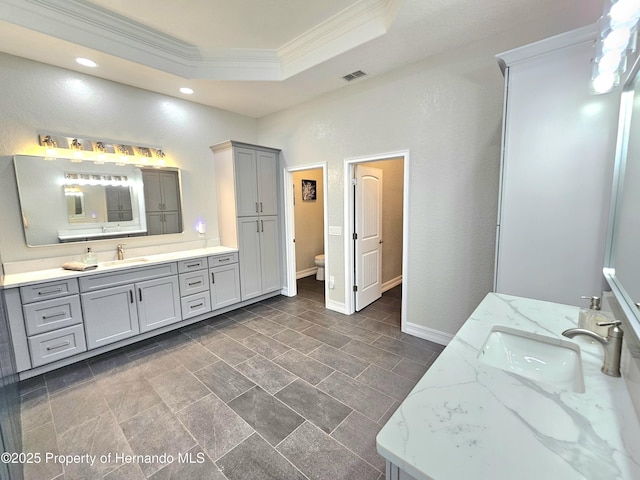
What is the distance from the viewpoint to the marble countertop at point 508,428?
24.4 inches

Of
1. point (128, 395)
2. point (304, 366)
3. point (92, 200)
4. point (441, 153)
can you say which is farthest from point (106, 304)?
point (441, 153)

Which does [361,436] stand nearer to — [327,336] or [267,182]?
[327,336]

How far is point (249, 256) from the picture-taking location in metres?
4.01

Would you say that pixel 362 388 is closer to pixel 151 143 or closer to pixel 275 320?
pixel 275 320

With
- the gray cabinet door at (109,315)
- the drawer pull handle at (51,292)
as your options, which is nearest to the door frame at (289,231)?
the gray cabinet door at (109,315)

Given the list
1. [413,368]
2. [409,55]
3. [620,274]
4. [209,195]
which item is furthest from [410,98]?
[209,195]

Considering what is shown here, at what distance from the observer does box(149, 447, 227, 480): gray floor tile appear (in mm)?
1546

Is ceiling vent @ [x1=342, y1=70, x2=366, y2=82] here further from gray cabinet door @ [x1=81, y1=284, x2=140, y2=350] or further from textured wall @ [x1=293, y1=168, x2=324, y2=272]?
gray cabinet door @ [x1=81, y1=284, x2=140, y2=350]

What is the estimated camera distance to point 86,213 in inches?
118

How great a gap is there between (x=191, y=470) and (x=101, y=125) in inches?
136

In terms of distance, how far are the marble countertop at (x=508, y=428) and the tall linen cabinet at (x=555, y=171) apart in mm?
821

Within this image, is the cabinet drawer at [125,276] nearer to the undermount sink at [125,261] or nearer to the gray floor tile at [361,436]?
the undermount sink at [125,261]

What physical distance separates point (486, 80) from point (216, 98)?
10.4ft

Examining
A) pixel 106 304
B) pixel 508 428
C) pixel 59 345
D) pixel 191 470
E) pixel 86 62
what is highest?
pixel 86 62
